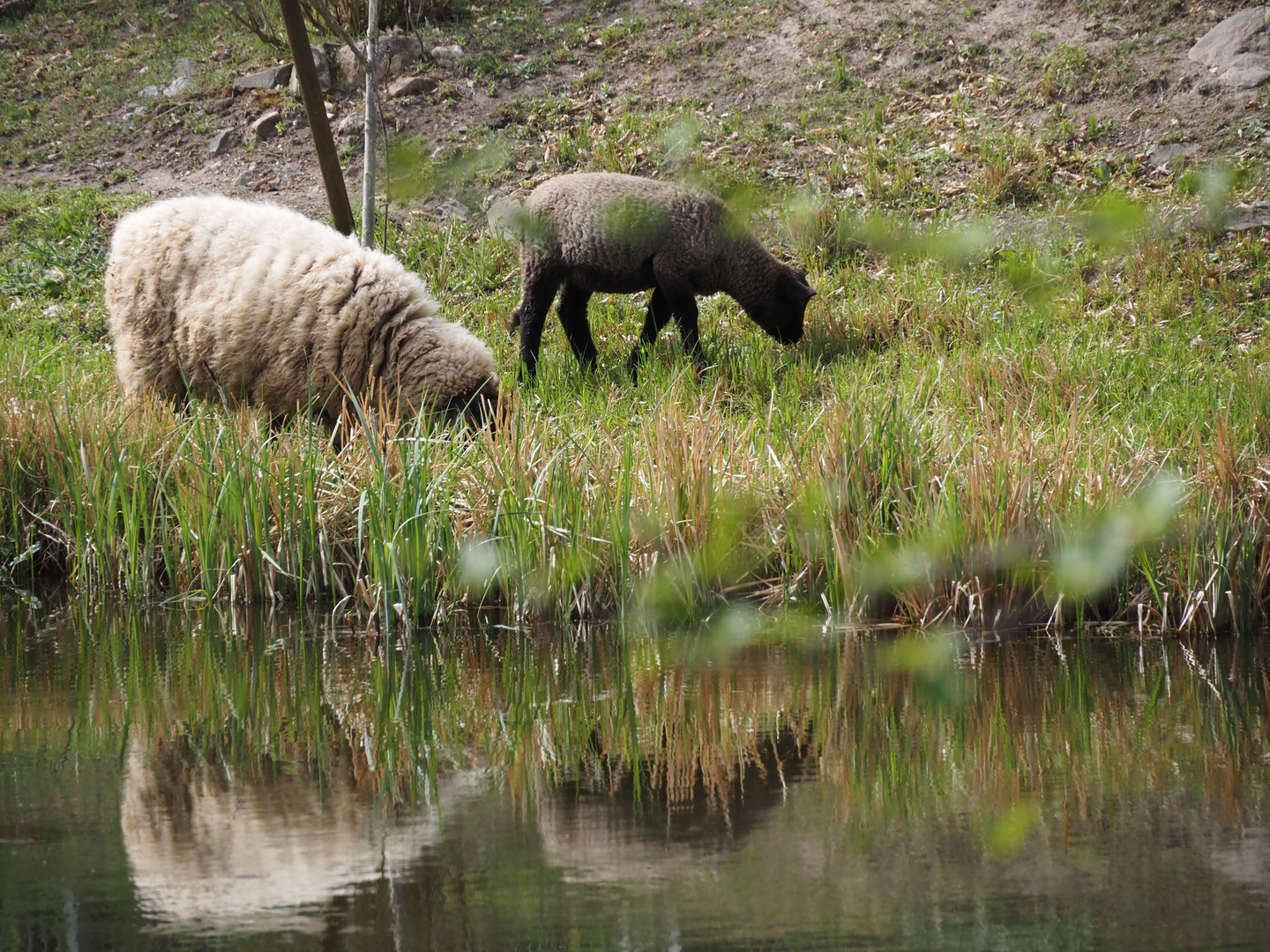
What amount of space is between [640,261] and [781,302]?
1.13m

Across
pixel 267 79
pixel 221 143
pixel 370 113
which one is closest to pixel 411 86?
pixel 267 79

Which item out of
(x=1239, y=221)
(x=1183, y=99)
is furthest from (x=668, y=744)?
(x=1183, y=99)

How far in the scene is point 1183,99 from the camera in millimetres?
11141

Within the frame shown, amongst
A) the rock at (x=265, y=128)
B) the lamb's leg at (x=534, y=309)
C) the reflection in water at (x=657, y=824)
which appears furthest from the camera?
the rock at (x=265, y=128)

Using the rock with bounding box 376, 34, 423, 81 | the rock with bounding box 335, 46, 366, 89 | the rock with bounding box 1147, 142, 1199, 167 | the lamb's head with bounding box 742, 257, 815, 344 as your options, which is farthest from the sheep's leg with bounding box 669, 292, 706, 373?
the rock with bounding box 335, 46, 366, 89

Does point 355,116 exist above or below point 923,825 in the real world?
above

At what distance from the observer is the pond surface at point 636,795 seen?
2.06 m

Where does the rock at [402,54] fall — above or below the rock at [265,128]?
above

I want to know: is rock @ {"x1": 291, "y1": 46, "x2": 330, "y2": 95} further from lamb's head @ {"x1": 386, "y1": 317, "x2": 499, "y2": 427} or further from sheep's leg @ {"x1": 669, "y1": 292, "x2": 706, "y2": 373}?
lamb's head @ {"x1": 386, "y1": 317, "x2": 499, "y2": 427}

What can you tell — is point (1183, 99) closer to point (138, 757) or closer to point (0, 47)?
point (138, 757)

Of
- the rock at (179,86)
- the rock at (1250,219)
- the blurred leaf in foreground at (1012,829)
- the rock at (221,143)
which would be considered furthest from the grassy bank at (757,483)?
the rock at (179,86)

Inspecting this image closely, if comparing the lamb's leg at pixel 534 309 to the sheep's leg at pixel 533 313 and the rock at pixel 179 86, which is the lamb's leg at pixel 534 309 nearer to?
the sheep's leg at pixel 533 313

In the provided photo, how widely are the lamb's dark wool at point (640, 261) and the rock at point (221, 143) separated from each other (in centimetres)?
574

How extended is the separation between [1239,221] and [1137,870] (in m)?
8.91
